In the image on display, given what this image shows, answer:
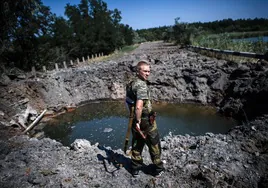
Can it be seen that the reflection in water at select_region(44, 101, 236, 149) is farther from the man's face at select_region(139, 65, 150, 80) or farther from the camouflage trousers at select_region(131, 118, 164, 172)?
the man's face at select_region(139, 65, 150, 80)

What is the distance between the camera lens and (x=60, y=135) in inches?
337

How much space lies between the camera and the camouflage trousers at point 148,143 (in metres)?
3.43

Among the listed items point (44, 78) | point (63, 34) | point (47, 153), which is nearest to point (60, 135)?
point (47, 153)

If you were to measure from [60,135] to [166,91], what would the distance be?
21.8ft

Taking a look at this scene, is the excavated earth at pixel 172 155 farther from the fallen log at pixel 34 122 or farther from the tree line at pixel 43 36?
the tree line at pixel 43 36

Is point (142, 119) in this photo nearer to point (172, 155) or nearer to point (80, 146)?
point (172, 155)

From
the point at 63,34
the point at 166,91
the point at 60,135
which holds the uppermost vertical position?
the point at 63,34

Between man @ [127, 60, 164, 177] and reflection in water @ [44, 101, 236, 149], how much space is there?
331cm

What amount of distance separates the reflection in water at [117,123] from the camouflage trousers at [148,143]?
324cm

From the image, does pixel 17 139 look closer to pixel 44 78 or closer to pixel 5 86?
pixel 5 86

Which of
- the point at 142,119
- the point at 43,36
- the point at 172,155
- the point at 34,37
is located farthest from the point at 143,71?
the point at 43,36

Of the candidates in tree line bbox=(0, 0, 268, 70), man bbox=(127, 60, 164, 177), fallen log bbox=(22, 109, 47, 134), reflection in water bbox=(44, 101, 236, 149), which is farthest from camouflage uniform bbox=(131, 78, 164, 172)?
tree line bbox=(0, 0, 268, 70)

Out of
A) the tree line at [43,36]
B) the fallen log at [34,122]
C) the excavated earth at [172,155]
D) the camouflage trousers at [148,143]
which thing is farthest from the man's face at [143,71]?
the tree line at [43,36]

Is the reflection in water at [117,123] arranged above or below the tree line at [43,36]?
below
